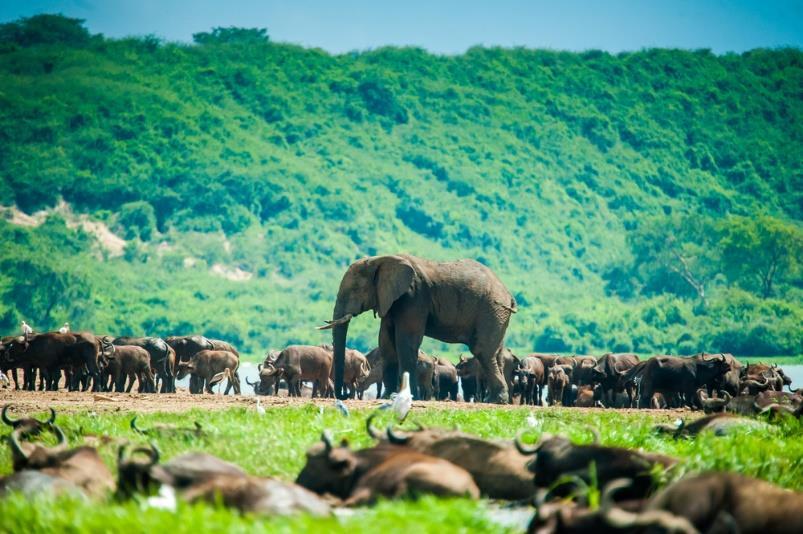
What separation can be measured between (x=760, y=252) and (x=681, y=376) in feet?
268

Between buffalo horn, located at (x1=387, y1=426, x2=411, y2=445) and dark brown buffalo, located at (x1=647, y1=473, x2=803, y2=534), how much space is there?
10.1 ft

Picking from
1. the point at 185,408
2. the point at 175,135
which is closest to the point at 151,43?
the point at 175,135

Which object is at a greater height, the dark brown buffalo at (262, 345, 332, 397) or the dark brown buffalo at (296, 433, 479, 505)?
the dark brown buffalo at (296, 433, 479, 505)

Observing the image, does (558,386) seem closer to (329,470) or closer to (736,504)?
(329,470)

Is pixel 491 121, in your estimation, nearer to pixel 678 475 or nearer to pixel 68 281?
pixel 68 281

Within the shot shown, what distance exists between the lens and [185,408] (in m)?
19.2

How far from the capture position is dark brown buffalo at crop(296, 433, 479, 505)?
9.62m

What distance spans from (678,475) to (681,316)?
91.8 metres

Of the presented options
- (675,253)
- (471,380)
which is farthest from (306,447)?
(675,253)

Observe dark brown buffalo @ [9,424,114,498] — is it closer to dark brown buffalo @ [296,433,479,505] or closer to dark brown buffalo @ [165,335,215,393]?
dark brown buffalo @ [296,433,479,505]

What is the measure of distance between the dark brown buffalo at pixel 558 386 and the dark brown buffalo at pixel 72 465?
21258 mm

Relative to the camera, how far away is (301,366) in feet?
103

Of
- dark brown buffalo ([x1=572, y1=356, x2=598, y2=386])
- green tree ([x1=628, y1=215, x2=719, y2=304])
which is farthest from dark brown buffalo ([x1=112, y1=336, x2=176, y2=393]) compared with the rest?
green tree ([x1=628, y1=215, x2=719, y2=304])

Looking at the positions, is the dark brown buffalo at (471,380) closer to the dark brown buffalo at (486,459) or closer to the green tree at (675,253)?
the dark brown buffalo at (486,459)
